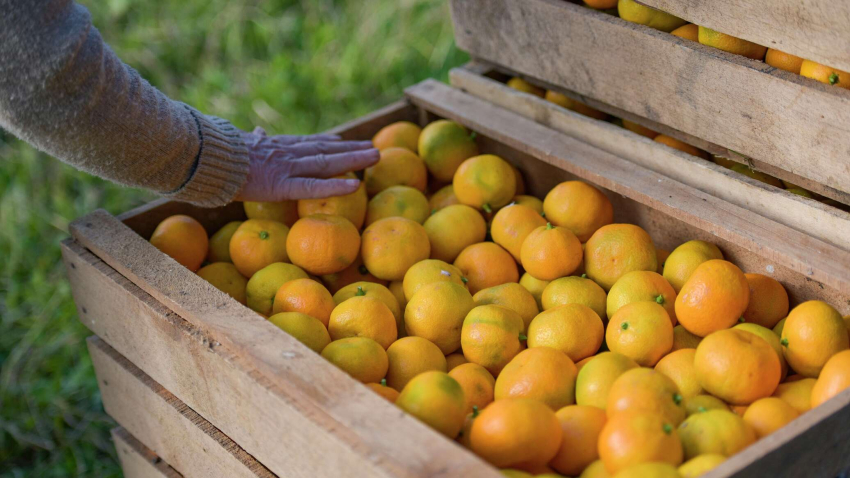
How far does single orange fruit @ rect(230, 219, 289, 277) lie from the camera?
1936 millimetres

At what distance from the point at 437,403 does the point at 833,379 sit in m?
0.65

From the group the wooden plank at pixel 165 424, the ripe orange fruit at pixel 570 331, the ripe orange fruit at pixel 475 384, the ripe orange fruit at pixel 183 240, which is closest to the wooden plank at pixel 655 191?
the ripe orange fruit at pixel 570 331

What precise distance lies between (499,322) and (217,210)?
0.94 m

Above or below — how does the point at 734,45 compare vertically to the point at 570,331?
above

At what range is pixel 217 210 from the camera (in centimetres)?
216

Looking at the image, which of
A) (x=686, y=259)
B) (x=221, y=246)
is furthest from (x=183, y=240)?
(x=686, y=259)

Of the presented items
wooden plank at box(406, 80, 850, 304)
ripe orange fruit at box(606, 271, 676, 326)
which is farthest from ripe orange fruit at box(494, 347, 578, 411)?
wooden plank at box(406, 80, 850, 304)

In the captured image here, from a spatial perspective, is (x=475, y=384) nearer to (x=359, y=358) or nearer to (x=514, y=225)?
(x=359, y=358)

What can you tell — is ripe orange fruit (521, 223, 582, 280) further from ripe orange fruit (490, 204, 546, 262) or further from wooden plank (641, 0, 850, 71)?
wooden plank (641, 0, 850, 71)

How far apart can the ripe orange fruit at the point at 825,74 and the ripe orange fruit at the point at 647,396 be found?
672 mm

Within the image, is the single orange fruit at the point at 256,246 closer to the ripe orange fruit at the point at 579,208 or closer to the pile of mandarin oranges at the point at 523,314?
the pile of mandarin oranges at the point at 523,314

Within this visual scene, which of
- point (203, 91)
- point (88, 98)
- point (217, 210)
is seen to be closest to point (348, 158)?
point (217, 210)

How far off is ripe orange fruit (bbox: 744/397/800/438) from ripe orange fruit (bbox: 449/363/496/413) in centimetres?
46

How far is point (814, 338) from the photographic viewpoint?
1424 mm
